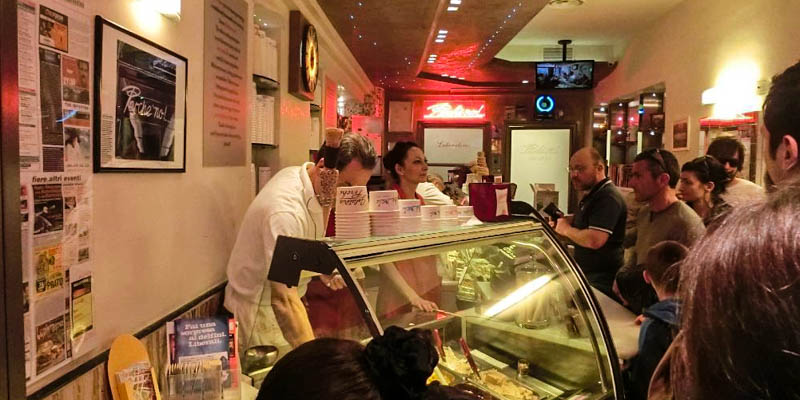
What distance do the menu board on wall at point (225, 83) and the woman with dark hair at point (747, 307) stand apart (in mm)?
2360

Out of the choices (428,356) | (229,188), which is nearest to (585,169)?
(229,188)

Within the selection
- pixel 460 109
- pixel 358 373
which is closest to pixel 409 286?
pixel 358 373

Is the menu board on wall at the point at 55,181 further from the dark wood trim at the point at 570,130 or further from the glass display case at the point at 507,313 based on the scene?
the dark wood trim at the point at 570,130

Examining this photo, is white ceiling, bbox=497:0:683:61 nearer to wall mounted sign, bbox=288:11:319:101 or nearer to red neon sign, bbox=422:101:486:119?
red neon sign, bbox=422:101:486:119

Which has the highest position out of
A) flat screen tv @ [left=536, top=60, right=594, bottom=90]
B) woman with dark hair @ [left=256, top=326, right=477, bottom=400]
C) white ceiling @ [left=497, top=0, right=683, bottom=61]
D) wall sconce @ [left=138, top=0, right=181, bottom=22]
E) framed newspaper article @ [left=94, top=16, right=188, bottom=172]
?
white ceiling @ [left=497, top=0, right=683, bottom=61]

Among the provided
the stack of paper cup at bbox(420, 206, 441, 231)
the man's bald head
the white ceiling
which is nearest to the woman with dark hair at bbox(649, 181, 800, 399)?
the stack of paper cup at bbox(420, 206, 441, 231)

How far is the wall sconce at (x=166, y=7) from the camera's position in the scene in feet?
6.67

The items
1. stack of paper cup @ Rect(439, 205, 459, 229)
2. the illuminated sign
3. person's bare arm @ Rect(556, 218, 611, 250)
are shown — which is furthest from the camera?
the illuminated sign

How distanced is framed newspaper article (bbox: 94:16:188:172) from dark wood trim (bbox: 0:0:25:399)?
78cm

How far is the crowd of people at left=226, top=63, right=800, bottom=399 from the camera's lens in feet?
2.02

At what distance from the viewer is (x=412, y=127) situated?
1113 centimetres

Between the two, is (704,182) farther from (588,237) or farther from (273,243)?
(273,243)

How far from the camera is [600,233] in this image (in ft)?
12.2

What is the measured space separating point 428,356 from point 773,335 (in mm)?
572
